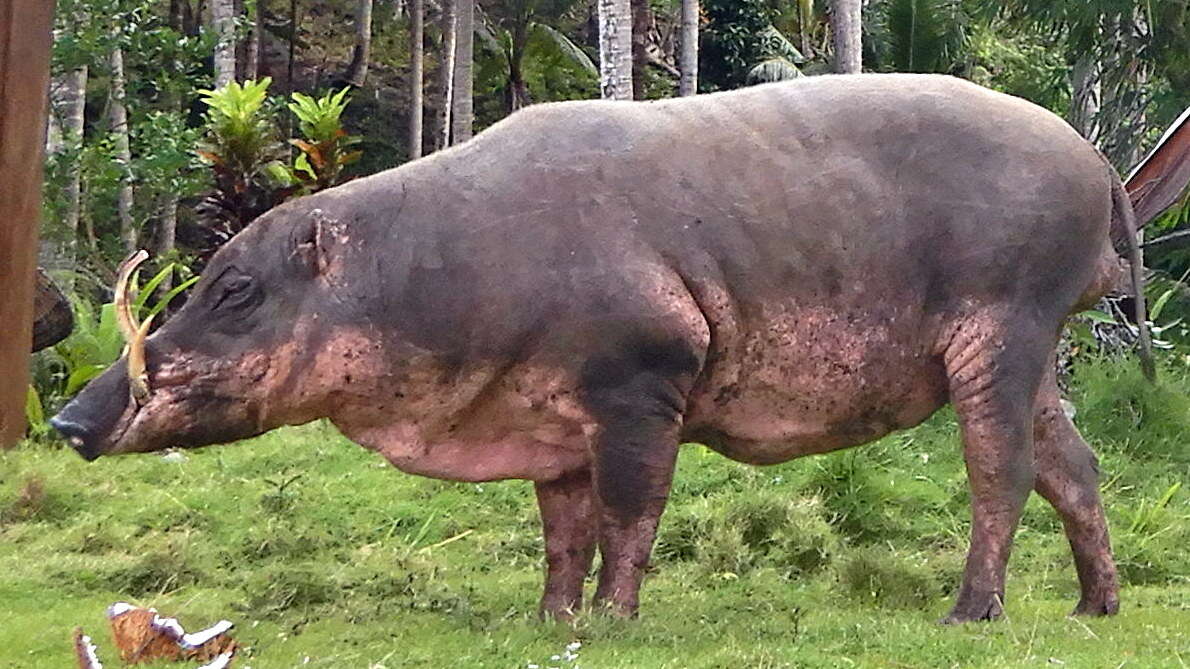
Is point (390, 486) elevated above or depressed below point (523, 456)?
below

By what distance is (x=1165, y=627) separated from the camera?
5.95 meters

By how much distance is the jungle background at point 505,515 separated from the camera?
556 cm

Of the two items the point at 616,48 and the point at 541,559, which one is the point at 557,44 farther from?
the point at 541,559

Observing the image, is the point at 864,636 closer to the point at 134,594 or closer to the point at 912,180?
the point at 912,180

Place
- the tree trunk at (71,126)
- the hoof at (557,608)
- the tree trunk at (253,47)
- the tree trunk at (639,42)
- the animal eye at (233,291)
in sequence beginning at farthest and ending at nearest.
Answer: the tree trunk at (639,42) → the tree trunk at (253,47) → the tree trunk at (71,126) → the hoof at (557,608) → the animal eye at (233,291)

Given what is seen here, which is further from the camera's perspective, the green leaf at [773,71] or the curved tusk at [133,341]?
the green leaf at [773,71]

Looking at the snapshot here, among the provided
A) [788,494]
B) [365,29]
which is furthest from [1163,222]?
[365,29]

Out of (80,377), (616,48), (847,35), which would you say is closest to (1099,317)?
(616,48)

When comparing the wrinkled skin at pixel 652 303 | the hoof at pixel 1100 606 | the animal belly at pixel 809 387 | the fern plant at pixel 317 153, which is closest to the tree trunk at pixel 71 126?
the fern plant at pixel 317 153

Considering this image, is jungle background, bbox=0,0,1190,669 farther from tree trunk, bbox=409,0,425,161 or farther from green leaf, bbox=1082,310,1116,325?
tree trunk, bbox=409,0,425,161

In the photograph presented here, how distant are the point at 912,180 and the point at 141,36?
8007 millimetres

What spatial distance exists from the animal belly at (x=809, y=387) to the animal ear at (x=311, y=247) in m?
1.42

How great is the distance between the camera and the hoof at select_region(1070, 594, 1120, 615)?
6.36m

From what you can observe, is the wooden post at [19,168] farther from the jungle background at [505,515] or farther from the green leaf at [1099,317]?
the green leaf at [1099,317]
